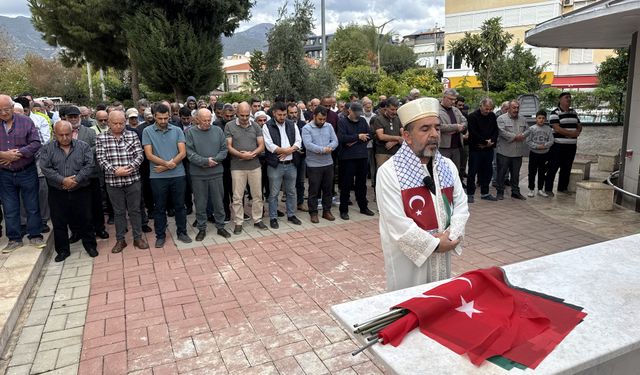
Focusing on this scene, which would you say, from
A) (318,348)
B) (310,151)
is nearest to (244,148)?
(310,151)

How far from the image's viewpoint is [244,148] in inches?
270

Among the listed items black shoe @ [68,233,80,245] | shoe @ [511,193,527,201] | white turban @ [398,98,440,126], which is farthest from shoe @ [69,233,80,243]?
shoe @ [511,193,527,201]

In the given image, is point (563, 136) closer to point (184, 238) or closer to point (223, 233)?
point (223, 233)

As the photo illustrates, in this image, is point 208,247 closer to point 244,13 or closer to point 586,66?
point 244,13

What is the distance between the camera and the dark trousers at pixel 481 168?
28.3ft

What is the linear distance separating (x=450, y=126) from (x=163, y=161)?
4.68 metres

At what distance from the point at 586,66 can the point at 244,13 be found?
37546 mm

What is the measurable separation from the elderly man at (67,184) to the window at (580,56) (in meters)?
46.5

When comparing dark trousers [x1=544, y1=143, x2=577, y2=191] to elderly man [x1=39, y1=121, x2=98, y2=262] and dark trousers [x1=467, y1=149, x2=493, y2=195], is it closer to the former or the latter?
dark trousers [x1=467, y1=149, x2=493, y2=195]

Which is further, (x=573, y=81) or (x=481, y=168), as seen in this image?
(x=573, y=81)

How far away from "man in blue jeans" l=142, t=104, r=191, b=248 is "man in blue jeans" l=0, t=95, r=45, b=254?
55.8 inches

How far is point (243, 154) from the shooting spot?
267 inches

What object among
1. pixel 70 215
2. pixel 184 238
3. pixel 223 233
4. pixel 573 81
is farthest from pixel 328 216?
pixel 573 81

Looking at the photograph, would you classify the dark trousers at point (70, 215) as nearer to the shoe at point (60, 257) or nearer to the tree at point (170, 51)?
the shoe at point (60, 257)
